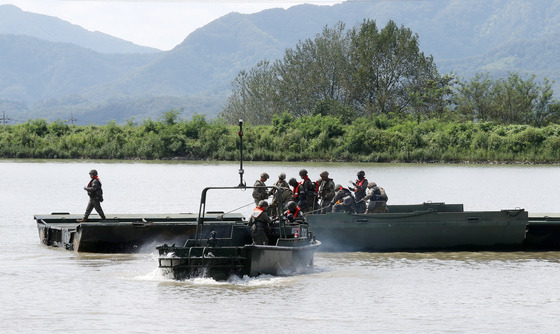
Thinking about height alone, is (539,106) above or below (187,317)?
above

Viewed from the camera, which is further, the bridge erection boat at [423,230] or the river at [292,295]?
the bridge erection boat at [423,230]

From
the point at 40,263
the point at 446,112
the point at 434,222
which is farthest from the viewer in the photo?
the point at 446,112

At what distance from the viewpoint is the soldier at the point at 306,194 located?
23.5m

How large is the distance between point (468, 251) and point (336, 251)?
11.9 ft

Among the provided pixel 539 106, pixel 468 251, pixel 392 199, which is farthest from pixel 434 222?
pixel 539 106

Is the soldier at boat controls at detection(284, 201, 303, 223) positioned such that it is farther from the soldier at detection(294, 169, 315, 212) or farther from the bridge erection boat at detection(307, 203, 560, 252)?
the soldier at detection(294, 169, 315, 212)

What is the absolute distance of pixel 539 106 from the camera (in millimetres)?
100375

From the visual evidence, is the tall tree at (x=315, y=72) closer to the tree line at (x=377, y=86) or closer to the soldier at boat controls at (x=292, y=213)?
the tree line at (x=377, y=86)

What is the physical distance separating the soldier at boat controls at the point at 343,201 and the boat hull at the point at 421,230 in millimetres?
386

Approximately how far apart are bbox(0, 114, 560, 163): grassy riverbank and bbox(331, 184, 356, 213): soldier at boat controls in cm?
5256

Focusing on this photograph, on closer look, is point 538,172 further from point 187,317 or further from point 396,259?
point 187,317

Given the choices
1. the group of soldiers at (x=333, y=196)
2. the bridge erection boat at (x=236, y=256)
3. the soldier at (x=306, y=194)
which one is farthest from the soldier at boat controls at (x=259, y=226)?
the soldier at (x=306, y=194)

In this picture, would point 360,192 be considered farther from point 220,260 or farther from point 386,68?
point 386,68

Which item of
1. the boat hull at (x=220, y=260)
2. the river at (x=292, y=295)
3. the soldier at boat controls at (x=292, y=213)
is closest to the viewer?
the river at (x=292, y=295)
